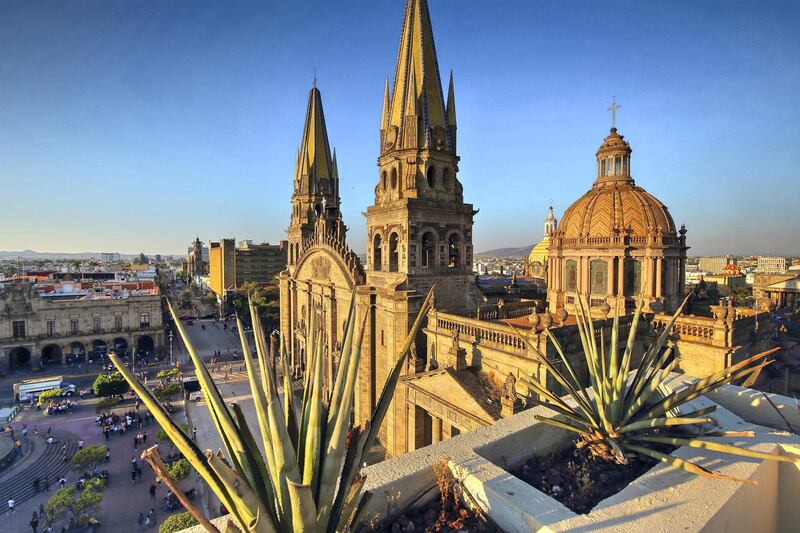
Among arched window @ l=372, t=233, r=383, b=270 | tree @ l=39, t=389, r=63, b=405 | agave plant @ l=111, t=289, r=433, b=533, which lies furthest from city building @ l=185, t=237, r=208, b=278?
agave plant @ l=111, t=289, r=433, b=533

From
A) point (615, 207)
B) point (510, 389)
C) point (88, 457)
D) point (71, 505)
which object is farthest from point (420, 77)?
point (88, 457)

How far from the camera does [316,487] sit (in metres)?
3.42

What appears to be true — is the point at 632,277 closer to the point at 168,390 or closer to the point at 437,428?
the point at 437,428

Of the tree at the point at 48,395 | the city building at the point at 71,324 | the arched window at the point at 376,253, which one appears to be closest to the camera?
the arched window at the point at 376,253

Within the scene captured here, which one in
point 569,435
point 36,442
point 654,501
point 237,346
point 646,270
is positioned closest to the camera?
point 654,501

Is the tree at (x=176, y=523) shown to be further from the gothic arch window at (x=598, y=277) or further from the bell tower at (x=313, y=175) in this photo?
the bell tower at (x=313, y=175)

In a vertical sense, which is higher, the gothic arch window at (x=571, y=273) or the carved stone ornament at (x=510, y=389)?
the gothic arch window at (x=571, y=273)

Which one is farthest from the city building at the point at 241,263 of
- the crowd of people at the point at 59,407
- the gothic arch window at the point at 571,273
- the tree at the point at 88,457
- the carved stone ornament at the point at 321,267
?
the gothic arch window at the point at 571,273

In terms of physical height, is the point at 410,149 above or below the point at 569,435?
above

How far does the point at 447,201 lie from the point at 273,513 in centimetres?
1984

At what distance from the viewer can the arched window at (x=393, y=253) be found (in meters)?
22.2

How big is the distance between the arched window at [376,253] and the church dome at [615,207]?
9.59 metres

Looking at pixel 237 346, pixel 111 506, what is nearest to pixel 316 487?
pixel 111 506

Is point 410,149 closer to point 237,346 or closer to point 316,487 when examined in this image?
point 316,487
